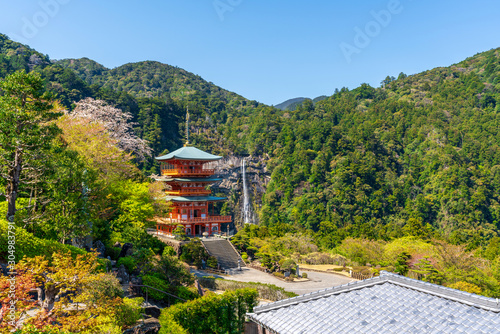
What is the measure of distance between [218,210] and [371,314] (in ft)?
236

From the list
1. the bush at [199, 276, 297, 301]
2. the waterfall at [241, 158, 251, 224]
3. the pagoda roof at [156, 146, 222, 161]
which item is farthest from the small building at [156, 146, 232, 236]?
the waterfall at [241, 158, 251, 224]

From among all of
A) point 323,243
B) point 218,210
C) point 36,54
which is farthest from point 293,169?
point 36,54

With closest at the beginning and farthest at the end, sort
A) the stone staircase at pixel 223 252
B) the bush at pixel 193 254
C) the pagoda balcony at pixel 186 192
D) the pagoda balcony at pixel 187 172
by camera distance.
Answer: the bush at pixel 193 254 → the stone staircase at pixel 223 252 → the pagoda balcony at pixel 186 192 → the pagoda balcony at pixel 187 172

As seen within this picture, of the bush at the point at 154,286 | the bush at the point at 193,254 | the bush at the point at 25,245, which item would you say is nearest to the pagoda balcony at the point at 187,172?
the bush at the point at 193,254

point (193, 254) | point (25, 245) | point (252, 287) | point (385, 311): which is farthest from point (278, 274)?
point (385, 311)

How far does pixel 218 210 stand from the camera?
78625mm

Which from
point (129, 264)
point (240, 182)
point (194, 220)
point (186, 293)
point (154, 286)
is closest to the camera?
point (154, 286)

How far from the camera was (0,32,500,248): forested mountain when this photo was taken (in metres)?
67.8

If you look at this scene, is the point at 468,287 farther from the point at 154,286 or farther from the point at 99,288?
the point at 99,288

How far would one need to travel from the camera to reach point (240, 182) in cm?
8269

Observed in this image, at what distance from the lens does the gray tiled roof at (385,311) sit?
689cm

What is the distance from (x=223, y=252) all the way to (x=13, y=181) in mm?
19504

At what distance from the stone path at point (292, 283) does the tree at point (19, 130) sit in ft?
47.9

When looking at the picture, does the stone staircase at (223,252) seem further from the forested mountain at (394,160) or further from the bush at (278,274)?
the forested mountain at (394,160)
